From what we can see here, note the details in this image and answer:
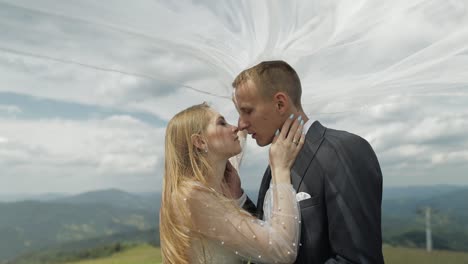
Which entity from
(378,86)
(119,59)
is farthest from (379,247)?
(119,59)

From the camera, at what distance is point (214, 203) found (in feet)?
10.2

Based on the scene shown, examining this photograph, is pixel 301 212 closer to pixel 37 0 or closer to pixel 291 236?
pixel 291 236

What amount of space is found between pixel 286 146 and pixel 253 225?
0.54 metres

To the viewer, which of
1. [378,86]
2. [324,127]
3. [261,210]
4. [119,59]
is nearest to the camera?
[324,127]

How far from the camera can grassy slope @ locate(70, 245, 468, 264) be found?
2366 centimetres

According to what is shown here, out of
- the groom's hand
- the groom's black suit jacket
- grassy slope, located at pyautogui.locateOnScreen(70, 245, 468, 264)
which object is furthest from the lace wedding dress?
grassy slope, located at pyautogui.locateOnScreen(70, 245, 468, 264)

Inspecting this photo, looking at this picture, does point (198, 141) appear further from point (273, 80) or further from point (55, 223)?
point (55, 223)

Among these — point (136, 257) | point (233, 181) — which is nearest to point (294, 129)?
point (233, 181)

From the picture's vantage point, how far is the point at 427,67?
3.92 metres

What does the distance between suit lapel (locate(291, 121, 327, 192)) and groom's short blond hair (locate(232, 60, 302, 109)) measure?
0.73 ft

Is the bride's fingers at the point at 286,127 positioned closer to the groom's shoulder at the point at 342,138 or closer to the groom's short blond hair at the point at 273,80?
the groom's short blond hair at the point at 273,80

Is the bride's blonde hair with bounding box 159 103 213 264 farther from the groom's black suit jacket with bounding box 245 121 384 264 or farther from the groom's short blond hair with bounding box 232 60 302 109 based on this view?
the groom's black suit jacket with bounding box 245 121 384 264

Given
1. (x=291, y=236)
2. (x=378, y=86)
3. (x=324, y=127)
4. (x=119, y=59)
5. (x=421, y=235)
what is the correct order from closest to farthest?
(x=291, y=236) → (x=324, y=127) → (x=119, y=59) → (x=378, y=86) → (x=421, y=235)

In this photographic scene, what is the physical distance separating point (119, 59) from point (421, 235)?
4800 inches
